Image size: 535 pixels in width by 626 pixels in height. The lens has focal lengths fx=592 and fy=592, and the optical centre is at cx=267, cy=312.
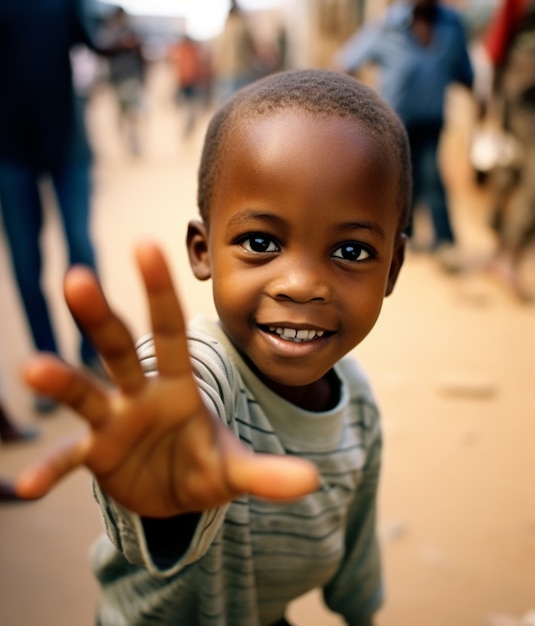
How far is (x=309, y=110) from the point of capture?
0.75 metres

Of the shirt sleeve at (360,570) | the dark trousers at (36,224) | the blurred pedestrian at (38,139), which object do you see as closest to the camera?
the shirt sleeve at (360,570)

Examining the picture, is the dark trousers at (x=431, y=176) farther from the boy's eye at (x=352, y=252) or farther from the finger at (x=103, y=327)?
the finger at (x=103, y=327)

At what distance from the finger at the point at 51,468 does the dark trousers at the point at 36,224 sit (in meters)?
1.81

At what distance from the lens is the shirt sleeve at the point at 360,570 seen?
1138 millimetres

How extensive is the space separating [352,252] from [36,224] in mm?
1719

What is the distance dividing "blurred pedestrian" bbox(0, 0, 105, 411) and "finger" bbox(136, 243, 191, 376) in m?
1.79

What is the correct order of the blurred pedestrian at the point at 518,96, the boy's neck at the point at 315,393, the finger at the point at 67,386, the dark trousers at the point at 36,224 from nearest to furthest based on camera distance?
1. the finger at the point at 67,386
2. the boy's neck at the point at 315,393
3. the dark trousers at the point at 36,224
4. the blurred pedestrian at the point at 518,96

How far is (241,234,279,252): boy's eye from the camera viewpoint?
2.50 ft

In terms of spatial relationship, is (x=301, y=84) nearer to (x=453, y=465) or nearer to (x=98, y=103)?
(x=453, y=465)

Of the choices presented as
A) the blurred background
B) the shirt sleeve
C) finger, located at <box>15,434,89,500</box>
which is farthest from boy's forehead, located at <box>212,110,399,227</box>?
the blurred background

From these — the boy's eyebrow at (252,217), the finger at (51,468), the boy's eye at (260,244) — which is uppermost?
the boy's eyebrow at (252,217)

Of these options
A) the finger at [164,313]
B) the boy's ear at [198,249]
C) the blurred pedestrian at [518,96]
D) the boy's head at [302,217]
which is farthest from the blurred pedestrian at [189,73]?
the finger at [164,313]

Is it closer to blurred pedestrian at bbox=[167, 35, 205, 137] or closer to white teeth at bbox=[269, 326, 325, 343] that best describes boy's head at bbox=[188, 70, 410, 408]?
white teeth at bbox=[269, 326, 325, 343]

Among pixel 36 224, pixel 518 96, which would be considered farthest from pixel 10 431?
pixel 518 96
